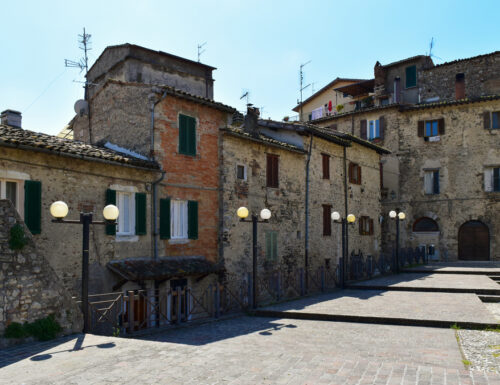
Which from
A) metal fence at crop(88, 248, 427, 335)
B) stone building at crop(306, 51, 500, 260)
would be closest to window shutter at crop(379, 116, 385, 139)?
Result: stone building at crop(306, 51, 500, 260)

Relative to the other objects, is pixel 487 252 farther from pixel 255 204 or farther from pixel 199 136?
pixel 199 136

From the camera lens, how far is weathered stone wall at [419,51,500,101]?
32.3 meters

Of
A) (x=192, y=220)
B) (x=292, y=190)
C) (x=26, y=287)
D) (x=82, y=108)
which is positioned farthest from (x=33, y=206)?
(x=292, y=190)

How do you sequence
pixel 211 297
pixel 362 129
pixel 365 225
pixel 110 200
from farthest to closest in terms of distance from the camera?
pixel 362 129 → pixel 365 225 → pixel 110 200 → pixel 211 297

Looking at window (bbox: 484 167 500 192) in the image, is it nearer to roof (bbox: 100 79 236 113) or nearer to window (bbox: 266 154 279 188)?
window (bbox: 266 154 279 188)

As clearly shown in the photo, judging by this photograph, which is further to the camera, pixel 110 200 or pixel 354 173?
pixel 354 173

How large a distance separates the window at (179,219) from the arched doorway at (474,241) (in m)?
21.8

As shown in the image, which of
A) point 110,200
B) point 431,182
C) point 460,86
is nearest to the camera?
point 110,200

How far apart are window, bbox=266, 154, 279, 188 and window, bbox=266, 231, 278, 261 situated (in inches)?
85.8

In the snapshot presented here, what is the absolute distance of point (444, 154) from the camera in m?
32.1

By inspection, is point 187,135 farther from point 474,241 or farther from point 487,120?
point 474,241

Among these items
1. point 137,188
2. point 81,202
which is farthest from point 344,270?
point 81,202

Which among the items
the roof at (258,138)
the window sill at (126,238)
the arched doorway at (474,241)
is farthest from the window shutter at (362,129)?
the window sill at (126,238)

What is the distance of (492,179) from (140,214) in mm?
24666
